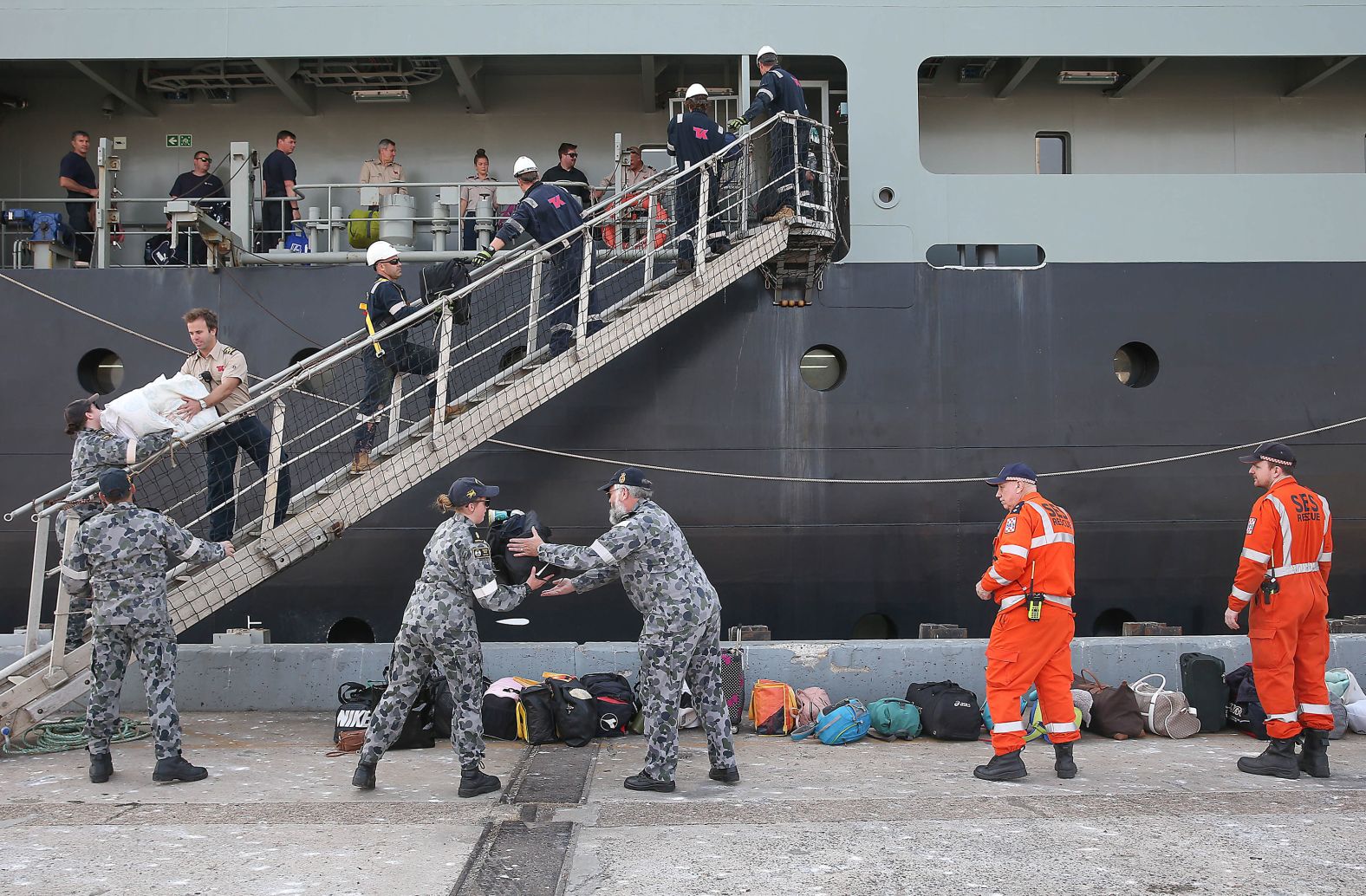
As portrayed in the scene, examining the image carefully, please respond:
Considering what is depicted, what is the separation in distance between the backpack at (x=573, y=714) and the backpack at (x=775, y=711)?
38.8 inches

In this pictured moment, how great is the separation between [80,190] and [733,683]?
6688 mm

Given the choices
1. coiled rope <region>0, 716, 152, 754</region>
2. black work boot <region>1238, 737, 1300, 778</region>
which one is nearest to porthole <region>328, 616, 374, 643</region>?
coiled rope <region>0, 716, 152, 754</region>

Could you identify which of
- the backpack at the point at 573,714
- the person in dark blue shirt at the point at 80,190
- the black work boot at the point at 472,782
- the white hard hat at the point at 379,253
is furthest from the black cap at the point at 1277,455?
the person in dark blue shirt at the point at 80,190

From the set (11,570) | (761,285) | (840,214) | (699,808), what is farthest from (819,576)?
(11,570)

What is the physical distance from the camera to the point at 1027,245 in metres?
9.22

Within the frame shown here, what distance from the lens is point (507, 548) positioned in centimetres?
529

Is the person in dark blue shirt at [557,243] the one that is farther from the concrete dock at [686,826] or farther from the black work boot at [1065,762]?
the black work boot at [1065,762]

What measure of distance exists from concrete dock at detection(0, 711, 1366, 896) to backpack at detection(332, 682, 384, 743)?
0.77 feet

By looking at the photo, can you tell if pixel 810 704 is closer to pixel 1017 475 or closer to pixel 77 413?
pixel 1017 475

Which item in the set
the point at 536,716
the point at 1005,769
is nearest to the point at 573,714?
the point at 536,716

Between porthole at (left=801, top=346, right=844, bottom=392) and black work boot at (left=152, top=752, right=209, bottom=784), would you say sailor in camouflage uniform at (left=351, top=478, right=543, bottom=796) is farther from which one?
porthole at (left=801, top=346, right=844, bottom=392)

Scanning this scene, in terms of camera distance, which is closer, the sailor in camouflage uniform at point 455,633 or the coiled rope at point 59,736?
the sailor in camouflage uniform at point 455,633

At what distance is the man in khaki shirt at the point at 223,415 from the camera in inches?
268

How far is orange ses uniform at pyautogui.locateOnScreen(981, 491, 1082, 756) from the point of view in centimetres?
552
